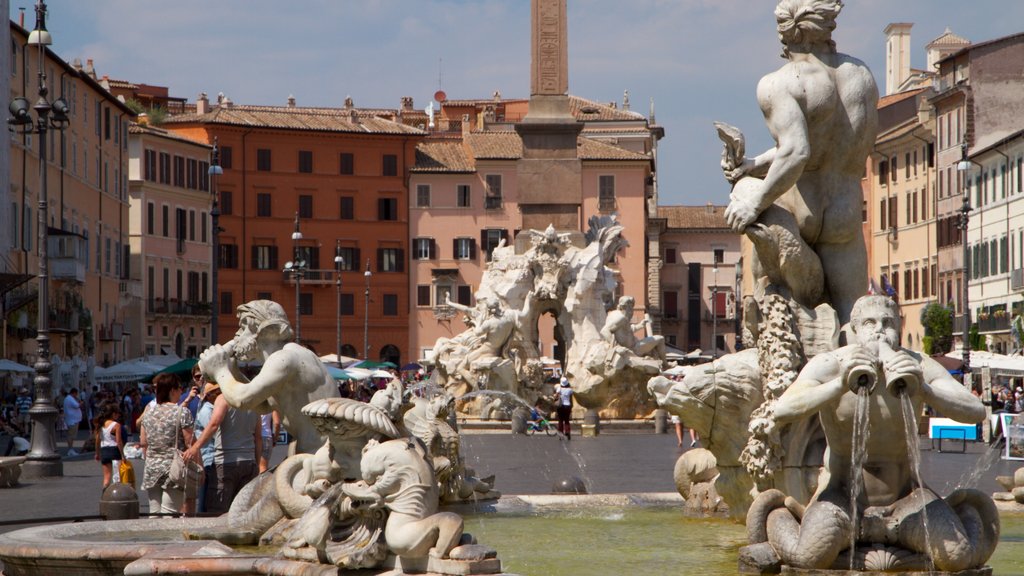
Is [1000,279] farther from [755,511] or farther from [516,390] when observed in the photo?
[755,511]

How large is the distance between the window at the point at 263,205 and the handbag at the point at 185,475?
71051 millimetres

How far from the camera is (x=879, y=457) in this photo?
21.8 feet

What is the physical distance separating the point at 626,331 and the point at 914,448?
Result: 24.2m

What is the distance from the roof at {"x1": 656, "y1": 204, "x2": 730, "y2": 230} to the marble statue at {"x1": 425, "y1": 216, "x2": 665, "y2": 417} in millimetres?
71021

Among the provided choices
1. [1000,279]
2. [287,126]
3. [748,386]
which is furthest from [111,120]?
[748,386]

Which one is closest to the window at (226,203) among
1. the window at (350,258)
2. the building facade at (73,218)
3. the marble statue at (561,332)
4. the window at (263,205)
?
the window at (263,205)

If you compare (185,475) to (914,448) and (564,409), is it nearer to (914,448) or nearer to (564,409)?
(914,448)

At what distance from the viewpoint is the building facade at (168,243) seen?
233ft

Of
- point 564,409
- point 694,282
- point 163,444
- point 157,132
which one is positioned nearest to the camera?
point 163,444

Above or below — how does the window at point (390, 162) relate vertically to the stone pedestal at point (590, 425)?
above

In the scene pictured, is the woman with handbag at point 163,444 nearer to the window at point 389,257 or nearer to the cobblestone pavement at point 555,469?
the cobblestone pavement at point 555,469

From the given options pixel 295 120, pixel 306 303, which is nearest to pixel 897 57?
pixel 295 120

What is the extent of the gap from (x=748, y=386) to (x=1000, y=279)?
50069mm

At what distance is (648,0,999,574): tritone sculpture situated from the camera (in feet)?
21.3
